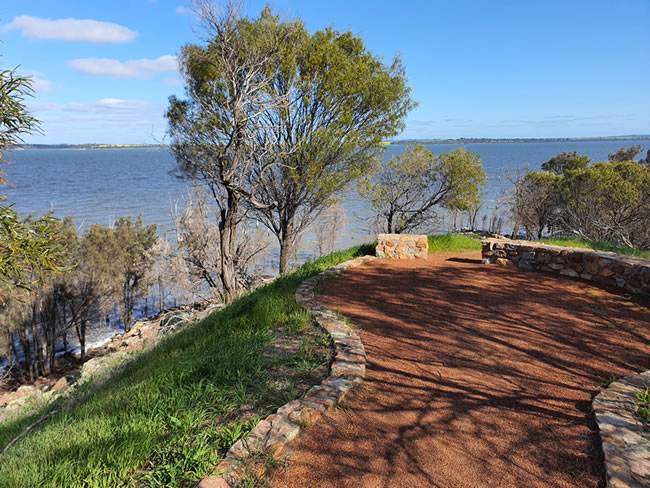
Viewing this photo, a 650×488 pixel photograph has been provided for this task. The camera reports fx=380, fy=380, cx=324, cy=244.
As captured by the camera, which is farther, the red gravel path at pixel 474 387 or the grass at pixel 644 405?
the grass at pixel 644 405

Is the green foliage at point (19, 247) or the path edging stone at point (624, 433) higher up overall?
the green foliage at point (19, 247)

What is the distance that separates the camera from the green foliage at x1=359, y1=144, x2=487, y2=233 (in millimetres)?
18453

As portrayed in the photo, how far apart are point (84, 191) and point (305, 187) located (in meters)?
46.1

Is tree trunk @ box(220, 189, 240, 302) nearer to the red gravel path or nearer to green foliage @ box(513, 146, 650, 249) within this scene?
the red gravel path

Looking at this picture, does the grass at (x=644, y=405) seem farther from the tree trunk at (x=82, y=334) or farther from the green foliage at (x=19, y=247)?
the tree trunk at (x=82, y=334)

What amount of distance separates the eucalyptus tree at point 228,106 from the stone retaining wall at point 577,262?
244 inches

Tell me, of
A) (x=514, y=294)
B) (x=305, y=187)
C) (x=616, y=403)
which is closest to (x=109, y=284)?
(x=305, y=187)

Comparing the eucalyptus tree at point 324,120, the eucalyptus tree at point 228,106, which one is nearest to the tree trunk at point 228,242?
the eucalyptus tree at point 228,106

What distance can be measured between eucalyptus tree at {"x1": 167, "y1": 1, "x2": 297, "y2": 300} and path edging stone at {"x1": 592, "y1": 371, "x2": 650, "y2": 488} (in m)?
8.20

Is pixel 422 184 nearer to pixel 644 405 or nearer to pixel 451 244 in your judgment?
pixel 451 244

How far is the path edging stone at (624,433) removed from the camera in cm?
254

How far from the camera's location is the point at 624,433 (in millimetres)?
2984

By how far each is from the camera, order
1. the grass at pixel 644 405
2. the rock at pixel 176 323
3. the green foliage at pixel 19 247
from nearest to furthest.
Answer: the grass at pixel 644 405 → the green foliage at pixel 19 247 → the rock at pixel 176 323

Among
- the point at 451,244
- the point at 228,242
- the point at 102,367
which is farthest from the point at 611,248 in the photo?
the point at 102,367
